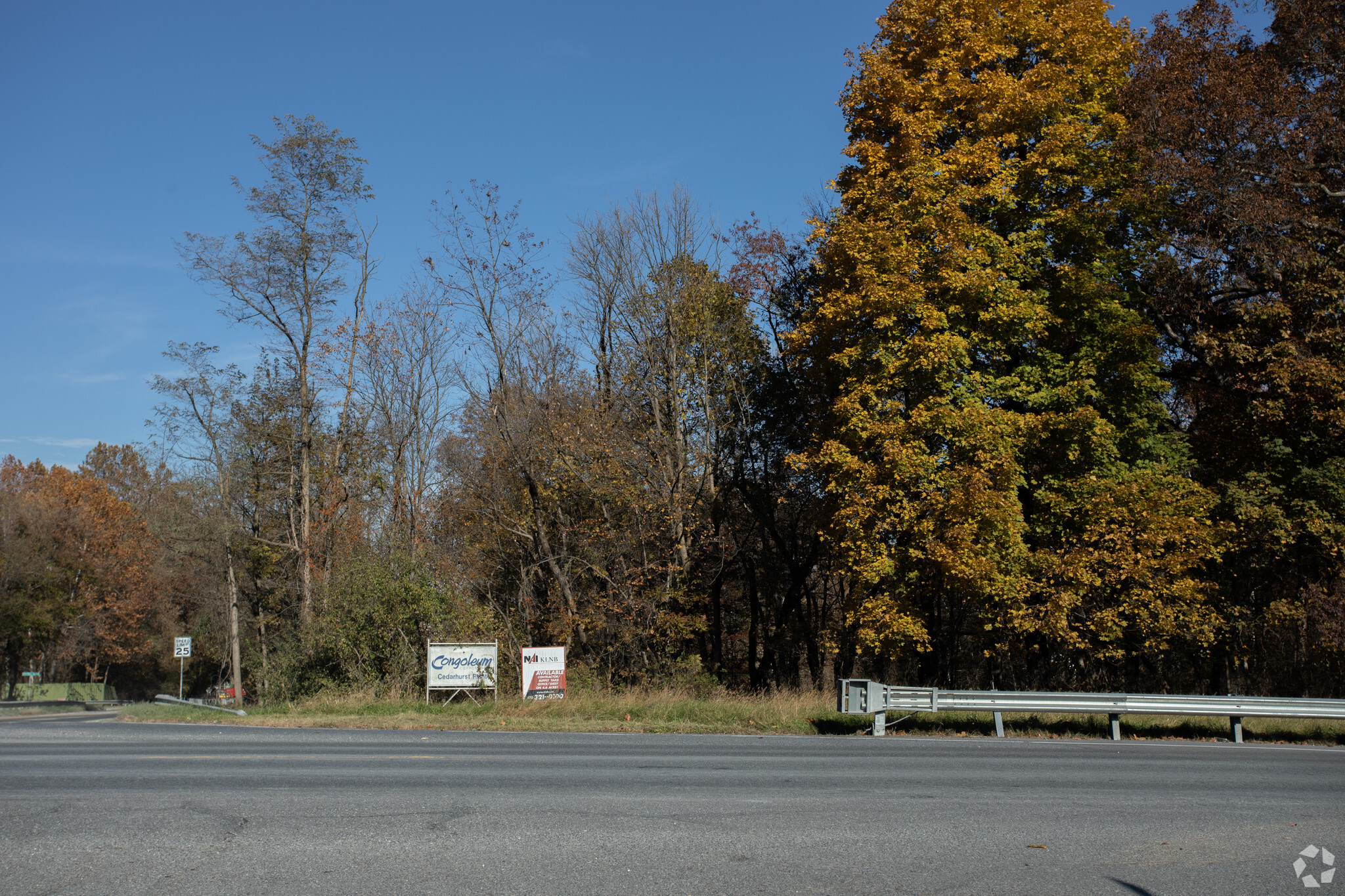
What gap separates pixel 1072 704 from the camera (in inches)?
589

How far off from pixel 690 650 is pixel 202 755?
64.0 feet

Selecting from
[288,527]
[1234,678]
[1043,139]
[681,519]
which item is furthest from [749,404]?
[288,527]

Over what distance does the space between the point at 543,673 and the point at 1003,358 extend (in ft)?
42.5

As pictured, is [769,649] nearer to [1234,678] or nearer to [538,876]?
[1234,678]

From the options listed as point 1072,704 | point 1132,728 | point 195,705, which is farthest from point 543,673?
point 1132,728

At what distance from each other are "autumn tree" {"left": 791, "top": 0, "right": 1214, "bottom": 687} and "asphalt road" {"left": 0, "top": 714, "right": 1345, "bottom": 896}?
6.93 meters

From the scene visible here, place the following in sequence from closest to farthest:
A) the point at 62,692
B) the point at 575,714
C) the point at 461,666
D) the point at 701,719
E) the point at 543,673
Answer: the point at 701,719 < the point at 575,714 < the point at 543,673 < the point at 461,666 < the point at 62,692

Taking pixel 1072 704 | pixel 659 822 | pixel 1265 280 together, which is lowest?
pixel 1072 704

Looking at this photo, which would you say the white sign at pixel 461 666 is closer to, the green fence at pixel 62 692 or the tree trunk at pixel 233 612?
→ the tree trunk at pixel 233 612

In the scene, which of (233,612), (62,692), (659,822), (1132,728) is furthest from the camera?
(62,692)

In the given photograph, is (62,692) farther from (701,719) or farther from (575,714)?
(701,719)

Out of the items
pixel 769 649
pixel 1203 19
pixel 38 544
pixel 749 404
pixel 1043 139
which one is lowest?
pixel 769 649

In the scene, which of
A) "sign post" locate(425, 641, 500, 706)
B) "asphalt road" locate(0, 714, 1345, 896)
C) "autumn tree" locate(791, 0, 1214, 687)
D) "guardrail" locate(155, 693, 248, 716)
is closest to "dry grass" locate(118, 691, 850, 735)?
"guardrail" locate(155, 693, 248, 716)

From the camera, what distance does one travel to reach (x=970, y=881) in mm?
5668
